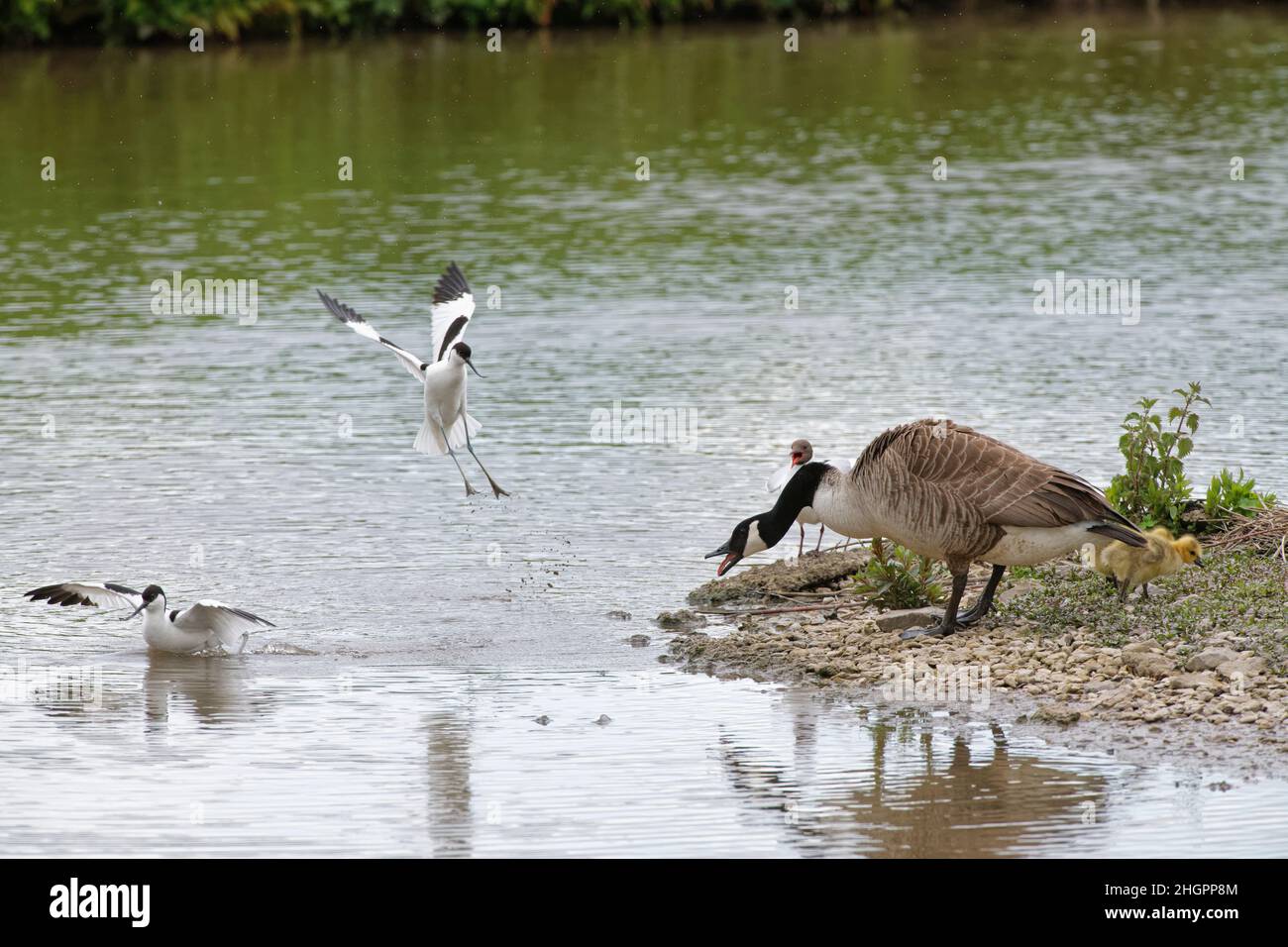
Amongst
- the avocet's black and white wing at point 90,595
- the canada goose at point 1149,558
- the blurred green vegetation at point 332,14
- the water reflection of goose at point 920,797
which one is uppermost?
the blurred green vegetation at point 332,14

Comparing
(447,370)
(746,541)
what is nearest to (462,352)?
(447,370)

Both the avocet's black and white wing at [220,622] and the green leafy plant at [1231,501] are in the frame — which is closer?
the avocet's black and white wing at [220,622]

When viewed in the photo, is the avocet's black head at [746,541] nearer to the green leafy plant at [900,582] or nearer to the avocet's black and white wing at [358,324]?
the green leafy plant at [900,582]

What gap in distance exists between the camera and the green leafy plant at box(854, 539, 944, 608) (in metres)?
12.1

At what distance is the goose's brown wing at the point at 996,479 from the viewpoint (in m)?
10.8

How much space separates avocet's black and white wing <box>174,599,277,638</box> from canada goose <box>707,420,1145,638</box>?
3397 mm

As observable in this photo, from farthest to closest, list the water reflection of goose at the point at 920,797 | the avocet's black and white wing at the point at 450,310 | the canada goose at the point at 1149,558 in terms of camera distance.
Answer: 1. the avocet's black and white wing at the point at 450,310
2. the canada goose at the point at 1149,558
3. the water reflection of goose at the point at 920,797

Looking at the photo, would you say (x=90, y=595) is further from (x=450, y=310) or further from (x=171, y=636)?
(x=450, y=310)

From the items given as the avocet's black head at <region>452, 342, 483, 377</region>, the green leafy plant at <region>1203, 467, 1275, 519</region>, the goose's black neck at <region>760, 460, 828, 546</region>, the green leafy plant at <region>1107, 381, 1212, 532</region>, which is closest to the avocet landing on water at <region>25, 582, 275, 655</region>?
the avocet's black head at <region>452, 342, 483, 377</region>

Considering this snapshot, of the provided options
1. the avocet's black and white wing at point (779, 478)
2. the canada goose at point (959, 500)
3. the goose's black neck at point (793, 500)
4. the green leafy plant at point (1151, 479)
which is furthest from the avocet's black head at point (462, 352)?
the green leafy plant at point (1151, 479)

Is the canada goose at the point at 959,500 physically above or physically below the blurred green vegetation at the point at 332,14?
below

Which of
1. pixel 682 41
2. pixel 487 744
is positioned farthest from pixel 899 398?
pixel 682 41

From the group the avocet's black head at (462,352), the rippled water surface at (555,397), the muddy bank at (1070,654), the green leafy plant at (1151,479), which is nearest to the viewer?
the rippled water surface at (555,397)
